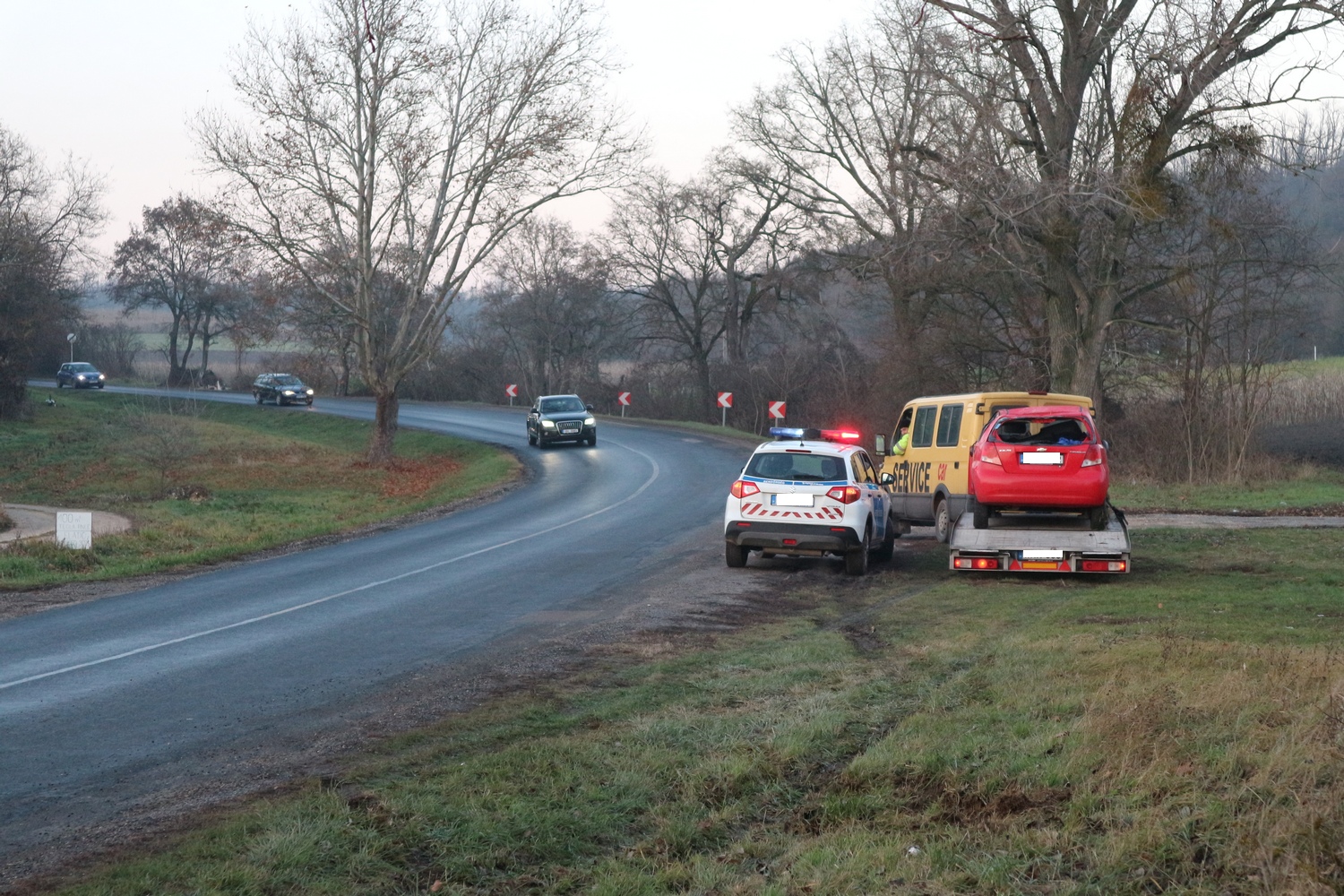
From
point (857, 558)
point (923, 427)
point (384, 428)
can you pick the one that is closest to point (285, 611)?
point (857, 558)

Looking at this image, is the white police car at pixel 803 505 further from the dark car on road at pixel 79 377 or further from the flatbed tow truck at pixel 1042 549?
the dark car on road at pixel 79 377

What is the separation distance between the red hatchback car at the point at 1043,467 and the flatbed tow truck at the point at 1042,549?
0.38 metres

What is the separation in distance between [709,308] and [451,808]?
5879 centimetres

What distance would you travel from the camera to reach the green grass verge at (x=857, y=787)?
5242 mm

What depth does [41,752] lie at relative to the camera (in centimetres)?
784

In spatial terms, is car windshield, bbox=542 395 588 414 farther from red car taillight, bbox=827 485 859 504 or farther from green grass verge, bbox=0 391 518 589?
red car taillight, bbox=827 485 859 504

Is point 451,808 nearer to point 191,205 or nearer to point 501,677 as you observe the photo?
point 501,677

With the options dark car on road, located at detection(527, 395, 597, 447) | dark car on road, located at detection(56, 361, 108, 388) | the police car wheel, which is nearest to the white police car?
the police car wheel

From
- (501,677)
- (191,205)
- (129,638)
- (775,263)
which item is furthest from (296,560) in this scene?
(775,263)

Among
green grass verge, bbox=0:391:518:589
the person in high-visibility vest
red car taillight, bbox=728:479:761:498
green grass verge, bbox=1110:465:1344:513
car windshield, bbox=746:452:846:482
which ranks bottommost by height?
green grass verge, bbox=0:391:518:589

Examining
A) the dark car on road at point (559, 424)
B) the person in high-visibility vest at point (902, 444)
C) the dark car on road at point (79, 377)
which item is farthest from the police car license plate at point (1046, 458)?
the dark car on road at point (79, 377)

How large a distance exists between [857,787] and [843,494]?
9.83 m

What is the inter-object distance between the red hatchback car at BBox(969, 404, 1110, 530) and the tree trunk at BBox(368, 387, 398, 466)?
2632 centimetres

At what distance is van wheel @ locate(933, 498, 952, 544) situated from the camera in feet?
61.7
